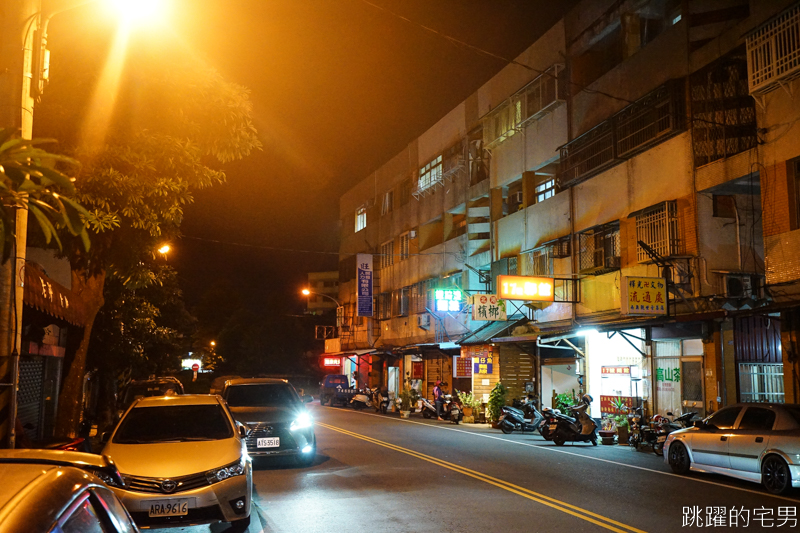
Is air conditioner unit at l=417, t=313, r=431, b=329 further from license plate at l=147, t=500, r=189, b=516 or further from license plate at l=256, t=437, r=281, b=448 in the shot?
license plate at l=147, t=500, r=189, b=516

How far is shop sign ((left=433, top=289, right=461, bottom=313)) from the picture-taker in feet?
105

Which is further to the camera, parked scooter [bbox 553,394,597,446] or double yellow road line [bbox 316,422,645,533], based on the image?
parked scooter [bbox 553,394,597,446]

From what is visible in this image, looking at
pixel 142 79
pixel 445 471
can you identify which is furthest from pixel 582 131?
pixel 142 79

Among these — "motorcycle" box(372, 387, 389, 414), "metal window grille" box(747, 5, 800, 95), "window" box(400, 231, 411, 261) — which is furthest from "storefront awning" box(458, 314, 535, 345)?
"metal window grille" box(747, 5, 800, 95)

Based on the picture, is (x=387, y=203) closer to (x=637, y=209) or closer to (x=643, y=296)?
(x=637, y=209)

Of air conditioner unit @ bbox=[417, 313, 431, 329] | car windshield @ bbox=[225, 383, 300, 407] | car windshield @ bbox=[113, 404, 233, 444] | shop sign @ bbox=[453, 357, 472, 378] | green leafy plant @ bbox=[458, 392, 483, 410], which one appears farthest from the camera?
air conditioner unit @ bbox=[417, 313, 431, 329]

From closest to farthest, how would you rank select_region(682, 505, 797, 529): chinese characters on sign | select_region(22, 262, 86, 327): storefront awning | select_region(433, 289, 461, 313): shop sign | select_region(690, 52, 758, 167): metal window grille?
select_region(682, 505, 797, 529): chinese characters on sign
select_region(22, 262, 86, 327): storefront awning
select_region(690, 52, 758, 167): metal window grille
select_region(433, 289, 461, 313): shop sign

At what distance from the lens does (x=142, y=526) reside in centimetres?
740

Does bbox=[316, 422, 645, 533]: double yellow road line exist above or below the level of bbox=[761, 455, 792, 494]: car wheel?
below

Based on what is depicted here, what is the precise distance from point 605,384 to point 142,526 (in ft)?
64.0

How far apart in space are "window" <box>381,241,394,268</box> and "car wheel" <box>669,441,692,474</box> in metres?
32.7

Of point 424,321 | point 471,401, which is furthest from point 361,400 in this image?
point 471,401

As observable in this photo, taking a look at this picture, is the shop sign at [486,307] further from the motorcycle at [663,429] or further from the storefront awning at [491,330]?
the motorcycle at [663,429]

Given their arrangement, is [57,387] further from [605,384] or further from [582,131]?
[582,131]
